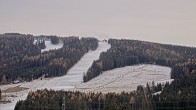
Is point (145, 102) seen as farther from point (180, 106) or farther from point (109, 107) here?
point (109, 107)

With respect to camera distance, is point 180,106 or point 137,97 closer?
point 180,106

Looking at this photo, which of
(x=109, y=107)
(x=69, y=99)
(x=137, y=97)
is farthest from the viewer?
(x=137, y=97)

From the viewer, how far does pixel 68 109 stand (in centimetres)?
14550

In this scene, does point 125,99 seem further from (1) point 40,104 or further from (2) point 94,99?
(1) point 40,104

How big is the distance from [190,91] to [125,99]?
29.6 m

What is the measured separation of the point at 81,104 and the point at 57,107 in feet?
26.3

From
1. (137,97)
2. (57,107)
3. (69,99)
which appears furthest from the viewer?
(137,97)

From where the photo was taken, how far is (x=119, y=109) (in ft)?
242

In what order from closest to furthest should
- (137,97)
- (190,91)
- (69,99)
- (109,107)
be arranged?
(109,107) < (69,99) < (137,97) < (190,91)

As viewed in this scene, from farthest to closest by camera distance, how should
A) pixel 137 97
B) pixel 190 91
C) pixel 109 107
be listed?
pixel 190 91 → pixel 137 97 → pixel 109 107

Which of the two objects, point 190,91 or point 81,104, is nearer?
point 81,104

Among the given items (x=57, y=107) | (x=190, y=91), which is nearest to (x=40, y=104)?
(x=57, y=107)

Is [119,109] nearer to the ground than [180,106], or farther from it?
farther from it

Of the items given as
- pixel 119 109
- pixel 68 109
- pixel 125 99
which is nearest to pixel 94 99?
pixel 125 99
